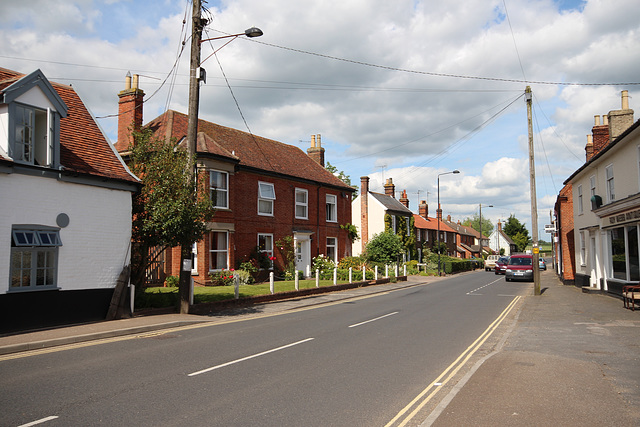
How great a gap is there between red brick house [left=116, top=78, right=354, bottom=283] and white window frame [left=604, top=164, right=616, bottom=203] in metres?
15.8

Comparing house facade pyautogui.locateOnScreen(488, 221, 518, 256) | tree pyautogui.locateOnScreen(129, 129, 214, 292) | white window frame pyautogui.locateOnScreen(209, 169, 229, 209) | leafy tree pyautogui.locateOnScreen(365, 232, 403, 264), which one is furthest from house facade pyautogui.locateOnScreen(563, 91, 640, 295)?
house facade pyautogui.locateOnScreen(488, 221, 518, 256)

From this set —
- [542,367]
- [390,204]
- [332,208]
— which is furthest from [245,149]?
[390,204]

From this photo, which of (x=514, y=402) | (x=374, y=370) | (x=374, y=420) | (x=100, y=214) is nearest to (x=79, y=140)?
(x=100, y=214)

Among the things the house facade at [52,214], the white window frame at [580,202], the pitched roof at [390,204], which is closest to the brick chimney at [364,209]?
the pitched roof at [390,204]

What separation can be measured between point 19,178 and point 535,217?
21418 mm

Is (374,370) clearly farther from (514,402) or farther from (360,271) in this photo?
(360,271)

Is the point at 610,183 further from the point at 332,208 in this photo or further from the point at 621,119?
the point at 332,208

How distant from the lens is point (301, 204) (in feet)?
98.3

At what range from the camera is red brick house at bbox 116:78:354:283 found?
23016 millimetres

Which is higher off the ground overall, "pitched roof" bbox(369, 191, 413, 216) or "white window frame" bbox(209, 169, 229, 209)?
"pitched roof" bbox(369, 191, 413, 216)

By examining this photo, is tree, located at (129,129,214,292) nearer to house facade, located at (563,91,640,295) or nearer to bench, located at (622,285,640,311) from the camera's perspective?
bench, located at (622,285,640,311)

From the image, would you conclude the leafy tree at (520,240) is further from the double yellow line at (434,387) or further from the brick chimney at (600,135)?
the double yellow line at (434,387)

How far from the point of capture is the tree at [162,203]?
13867mm

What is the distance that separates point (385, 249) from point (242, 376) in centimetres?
2954
